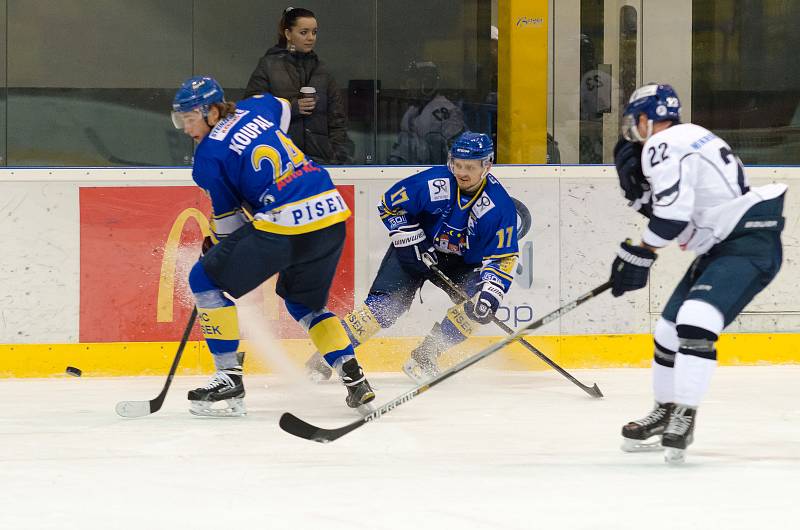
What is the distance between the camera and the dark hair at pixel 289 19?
5.11 metres

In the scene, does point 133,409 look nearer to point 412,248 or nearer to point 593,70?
point 412,248

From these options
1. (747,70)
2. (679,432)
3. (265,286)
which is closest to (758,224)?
(679,432)

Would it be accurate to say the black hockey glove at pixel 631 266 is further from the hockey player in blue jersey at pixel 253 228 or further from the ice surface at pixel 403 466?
the hockey player in blue jersey at pixel 253 228

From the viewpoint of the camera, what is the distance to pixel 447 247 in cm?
464

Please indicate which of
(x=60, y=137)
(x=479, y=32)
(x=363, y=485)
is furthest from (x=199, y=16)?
(x=363, y=485)

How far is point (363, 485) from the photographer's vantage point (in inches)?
104

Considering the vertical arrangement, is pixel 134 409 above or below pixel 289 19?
below

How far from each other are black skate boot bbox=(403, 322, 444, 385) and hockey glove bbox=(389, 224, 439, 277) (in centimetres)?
26

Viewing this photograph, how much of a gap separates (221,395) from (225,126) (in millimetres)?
874

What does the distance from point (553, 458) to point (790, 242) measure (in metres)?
2.59

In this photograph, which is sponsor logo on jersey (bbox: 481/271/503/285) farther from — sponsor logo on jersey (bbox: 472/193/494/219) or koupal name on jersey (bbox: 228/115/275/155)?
koupal name on jersey (bbox: 228/115/275/155)

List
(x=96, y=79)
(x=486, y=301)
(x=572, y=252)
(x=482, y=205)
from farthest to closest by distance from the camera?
(x=96, y=79) → (x=572, y=252) → (x=482, y=205) → (x=486, y=301)

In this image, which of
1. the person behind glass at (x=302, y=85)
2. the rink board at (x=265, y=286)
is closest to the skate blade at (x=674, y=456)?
the rink board at (x=265, y=286)

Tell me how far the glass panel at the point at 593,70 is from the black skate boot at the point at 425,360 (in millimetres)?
1385
